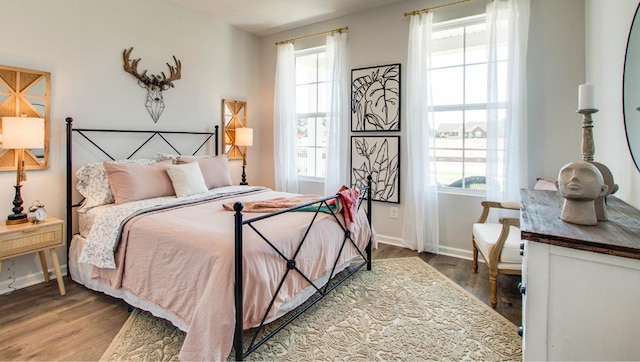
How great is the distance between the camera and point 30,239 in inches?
95.7

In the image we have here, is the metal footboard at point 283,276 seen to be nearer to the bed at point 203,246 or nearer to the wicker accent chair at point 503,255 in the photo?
the bed at point 203,246

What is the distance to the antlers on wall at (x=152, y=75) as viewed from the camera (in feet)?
11.0

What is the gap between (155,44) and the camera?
11.8 ft

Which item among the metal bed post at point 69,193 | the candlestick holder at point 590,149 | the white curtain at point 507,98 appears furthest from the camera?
the white curtain at point 507,98

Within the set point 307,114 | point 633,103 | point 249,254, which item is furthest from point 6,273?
point 633,103

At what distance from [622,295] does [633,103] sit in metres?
1.13

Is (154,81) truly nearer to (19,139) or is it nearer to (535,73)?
(19,139)

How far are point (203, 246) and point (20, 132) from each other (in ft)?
5.77

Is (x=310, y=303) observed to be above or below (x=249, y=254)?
below

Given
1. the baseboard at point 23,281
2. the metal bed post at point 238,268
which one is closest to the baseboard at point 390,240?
the metal bed post at point 238,268

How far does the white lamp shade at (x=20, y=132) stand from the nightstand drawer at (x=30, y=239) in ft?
1.97

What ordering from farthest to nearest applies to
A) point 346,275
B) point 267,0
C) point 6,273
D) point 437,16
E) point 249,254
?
point 267,0
point 437,16
point 346,275
point 6,273
point 249,254

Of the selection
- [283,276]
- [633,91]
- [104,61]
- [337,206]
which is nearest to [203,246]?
[283,276]

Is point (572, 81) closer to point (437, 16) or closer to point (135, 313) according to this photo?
point (437, 16)
